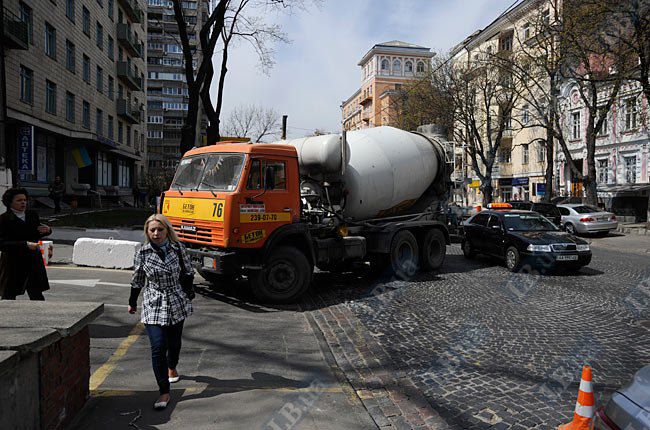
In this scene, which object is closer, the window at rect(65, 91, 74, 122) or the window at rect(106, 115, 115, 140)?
the window at rect(65, 91, 74, 122)

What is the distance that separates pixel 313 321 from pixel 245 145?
3245 millimetres

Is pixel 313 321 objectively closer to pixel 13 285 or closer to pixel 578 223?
pixel 13 285

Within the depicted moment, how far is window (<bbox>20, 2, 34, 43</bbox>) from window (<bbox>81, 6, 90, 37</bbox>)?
7.52 meters

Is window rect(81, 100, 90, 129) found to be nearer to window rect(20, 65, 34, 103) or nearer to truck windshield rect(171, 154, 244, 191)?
window rect(20, 65, 34, 103)

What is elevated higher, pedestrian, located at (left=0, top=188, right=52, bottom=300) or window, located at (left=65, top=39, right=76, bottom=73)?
window, located at (left=65, top=39, right=76, bottom=73)

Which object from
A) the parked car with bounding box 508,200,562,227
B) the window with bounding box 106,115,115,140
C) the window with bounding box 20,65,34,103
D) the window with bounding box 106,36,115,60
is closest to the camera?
the parked car with bounding box 508,200,562,227

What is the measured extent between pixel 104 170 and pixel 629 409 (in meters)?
38.5

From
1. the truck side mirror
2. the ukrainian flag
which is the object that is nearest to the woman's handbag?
the truck side mirror

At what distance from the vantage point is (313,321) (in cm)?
743

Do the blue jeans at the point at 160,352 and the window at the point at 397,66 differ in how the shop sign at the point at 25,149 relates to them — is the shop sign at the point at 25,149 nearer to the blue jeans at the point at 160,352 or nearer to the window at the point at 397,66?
the blue jeans at the point at 160,352

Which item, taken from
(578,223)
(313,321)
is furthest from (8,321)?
(578,223)

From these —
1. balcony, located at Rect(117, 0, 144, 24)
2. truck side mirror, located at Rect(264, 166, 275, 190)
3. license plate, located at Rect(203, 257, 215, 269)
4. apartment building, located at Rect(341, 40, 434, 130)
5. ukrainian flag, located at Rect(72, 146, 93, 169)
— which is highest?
apartment building, located at Rect(341, 40, 434, 130)

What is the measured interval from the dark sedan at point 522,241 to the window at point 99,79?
29.4 meters

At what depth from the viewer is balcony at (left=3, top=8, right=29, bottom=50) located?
20312 millimetres
